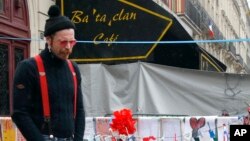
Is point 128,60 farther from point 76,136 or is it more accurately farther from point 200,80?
point 76,136

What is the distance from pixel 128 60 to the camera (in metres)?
9.58

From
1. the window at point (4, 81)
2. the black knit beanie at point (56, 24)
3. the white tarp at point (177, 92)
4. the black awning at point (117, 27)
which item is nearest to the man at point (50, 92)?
the black knit beanie at point (56, 24)

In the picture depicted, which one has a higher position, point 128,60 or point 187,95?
point 128,60

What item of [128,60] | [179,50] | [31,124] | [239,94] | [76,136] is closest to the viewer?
[31,124]

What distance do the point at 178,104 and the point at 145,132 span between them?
132 centimetres

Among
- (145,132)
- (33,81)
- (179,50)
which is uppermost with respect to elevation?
(179,50)

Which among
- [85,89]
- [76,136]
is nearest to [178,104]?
[85,89]

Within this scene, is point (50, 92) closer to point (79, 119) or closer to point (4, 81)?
point (79, 119)

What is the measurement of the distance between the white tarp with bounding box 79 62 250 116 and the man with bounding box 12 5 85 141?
436 cm

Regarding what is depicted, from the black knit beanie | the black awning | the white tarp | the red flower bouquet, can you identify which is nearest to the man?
the black knit beanie

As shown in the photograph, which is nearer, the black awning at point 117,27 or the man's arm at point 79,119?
the man's arm at point 79,119

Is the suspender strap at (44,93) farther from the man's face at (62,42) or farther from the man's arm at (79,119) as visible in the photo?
the man's arm at (79,119)

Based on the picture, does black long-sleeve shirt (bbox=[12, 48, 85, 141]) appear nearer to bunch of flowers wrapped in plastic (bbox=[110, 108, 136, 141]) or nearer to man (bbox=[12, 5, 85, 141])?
man (bbox=[12, 5, 85, 141])

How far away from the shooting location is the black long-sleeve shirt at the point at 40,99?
3471 mm
